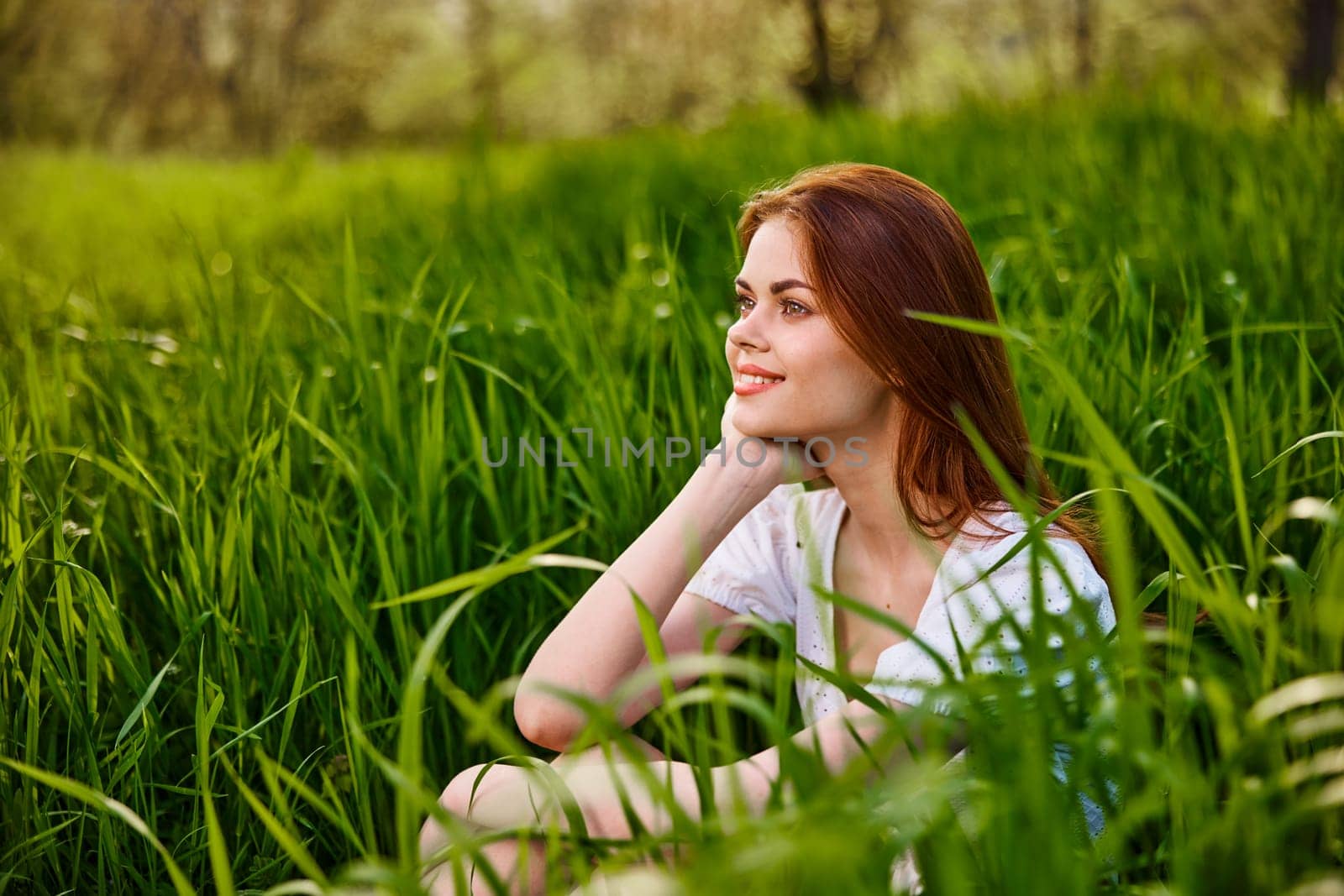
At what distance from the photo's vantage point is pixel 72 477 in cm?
221

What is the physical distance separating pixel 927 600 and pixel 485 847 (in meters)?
0.67

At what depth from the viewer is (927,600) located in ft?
5.08

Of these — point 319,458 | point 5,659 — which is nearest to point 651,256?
point 319,458

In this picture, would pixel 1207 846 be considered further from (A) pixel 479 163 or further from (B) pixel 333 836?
(A) pixel 479 163

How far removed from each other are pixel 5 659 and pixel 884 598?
49.7 inches

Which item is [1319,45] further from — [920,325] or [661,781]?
[661,781]

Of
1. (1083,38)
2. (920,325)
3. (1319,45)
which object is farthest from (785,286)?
(1083,38)

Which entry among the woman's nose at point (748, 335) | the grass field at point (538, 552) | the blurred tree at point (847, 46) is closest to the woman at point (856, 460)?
the woman's nose at point (748, 335)

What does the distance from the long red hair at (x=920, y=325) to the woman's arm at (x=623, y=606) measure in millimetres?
236

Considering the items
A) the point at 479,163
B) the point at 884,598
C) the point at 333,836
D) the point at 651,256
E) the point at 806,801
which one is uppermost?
the point at 479,163

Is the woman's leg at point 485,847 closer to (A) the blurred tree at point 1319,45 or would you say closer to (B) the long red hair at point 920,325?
(B) the long red hair at point 920,325

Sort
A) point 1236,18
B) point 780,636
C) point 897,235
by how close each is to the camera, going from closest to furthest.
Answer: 1. point 780,636
2. point 897,235
3. point 1236,18

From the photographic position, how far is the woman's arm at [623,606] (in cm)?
147

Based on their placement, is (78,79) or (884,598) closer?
(884,598)
